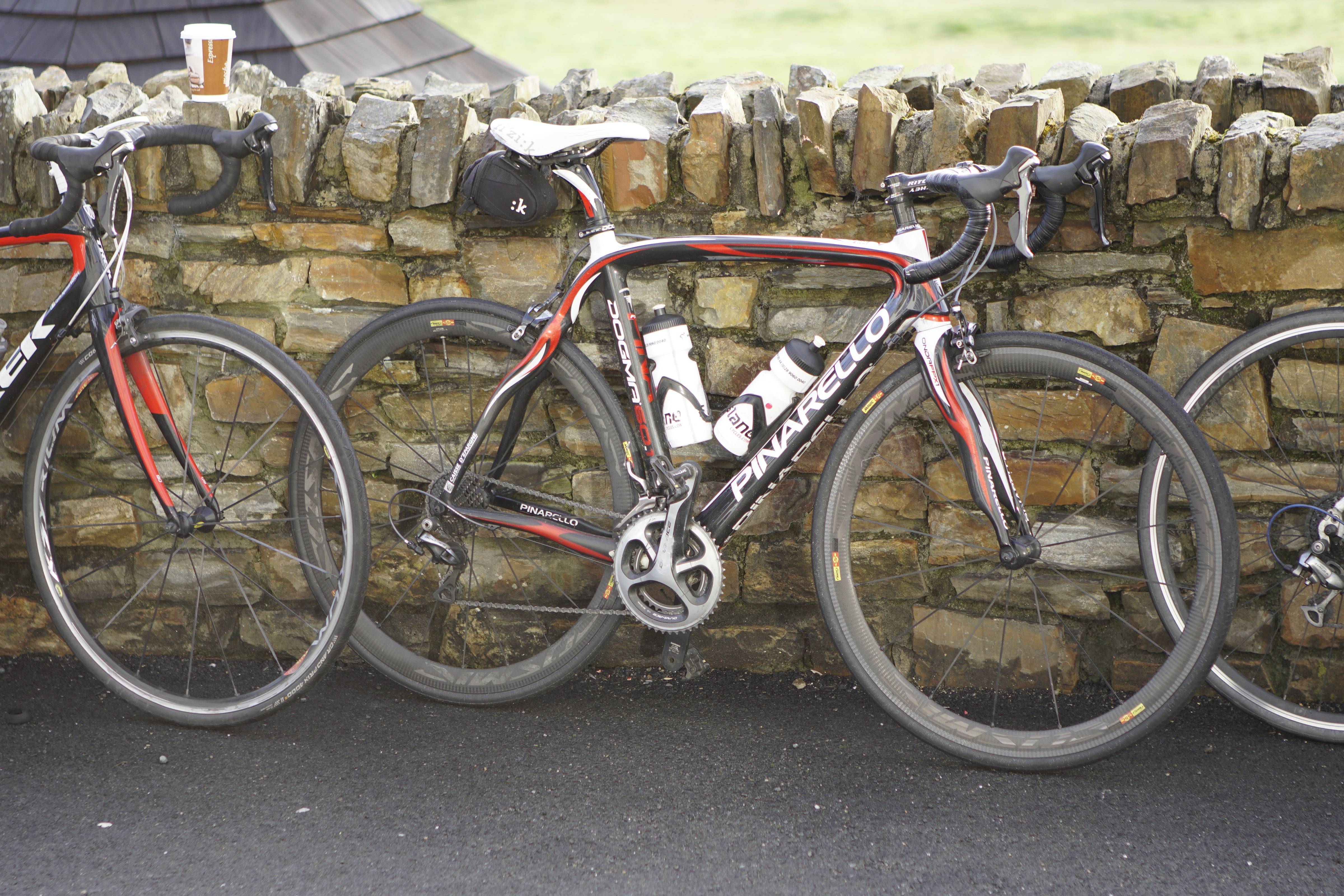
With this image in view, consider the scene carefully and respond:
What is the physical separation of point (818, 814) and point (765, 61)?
14749mm

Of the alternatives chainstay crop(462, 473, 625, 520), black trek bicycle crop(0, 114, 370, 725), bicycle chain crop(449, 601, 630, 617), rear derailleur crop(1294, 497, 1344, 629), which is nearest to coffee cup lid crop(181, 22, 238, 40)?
black trek bicycle crop(0, 114, 370, 725)

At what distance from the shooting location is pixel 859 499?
9.16 ft

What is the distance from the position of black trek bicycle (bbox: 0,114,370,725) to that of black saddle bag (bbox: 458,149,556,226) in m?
0.52

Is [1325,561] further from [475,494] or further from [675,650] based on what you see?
[475,494]

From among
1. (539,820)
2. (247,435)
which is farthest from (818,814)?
(247,435)

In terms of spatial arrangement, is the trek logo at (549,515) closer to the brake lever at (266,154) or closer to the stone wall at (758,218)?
the stone wall at (758,218)

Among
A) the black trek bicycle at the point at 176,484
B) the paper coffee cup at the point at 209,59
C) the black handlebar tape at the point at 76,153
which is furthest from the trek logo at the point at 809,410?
the paper coffee cup at the point at 209,59

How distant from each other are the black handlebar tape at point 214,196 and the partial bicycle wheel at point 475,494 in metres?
0.45

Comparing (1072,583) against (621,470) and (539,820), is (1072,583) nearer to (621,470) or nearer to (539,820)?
(621,470)

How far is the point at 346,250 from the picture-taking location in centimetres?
279

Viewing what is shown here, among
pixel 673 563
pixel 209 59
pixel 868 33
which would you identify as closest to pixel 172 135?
pixel 209 59

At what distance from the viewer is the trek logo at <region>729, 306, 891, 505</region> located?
7.76ft

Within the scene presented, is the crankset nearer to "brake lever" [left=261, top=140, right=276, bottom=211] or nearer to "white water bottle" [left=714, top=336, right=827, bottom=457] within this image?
"white water bottle" [left=714, top=336, right=827, bottom=457]

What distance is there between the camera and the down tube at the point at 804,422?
236cm
